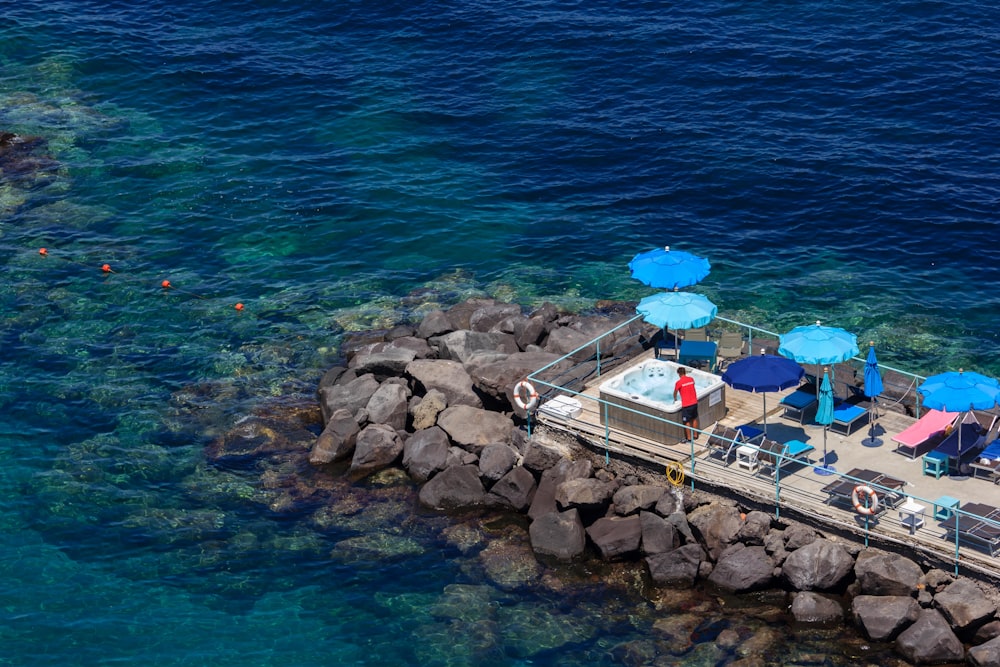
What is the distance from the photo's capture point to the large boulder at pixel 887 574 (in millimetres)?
30641

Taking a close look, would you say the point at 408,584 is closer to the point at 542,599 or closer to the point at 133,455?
the point at 542,599

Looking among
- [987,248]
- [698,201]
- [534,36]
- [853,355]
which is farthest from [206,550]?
[534,36]

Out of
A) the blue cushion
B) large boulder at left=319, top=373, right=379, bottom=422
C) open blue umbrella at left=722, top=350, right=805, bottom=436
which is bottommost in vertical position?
large boulder at left=319, top=373, right=379, bottom=422

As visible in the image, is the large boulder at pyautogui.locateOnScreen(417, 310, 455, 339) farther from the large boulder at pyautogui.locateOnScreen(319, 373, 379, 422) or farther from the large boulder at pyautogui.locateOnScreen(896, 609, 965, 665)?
the large boulder at pyautogui.locateOnScreen(896, 609, 965, 665)

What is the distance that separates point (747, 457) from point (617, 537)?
4279 millimetres

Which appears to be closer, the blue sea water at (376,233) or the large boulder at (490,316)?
the blue sea water at (376,233)

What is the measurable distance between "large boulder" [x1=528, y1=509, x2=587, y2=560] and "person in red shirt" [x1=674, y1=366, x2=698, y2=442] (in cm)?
415

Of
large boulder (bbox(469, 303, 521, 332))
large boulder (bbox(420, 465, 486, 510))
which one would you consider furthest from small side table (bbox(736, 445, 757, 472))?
large boulder (bbox(469, 303, 521, 332))

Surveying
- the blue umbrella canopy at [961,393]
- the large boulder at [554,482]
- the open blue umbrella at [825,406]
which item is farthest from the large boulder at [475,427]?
the blue umbrella canopy at [961,393]

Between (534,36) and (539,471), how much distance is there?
40464 mm

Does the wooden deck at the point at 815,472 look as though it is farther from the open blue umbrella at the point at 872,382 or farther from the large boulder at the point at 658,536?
the large boulder at the point at 658,536

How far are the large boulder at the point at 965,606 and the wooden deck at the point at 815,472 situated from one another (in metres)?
0.53

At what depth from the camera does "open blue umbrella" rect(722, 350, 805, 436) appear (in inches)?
1340

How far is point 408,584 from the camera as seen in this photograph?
112 ft
